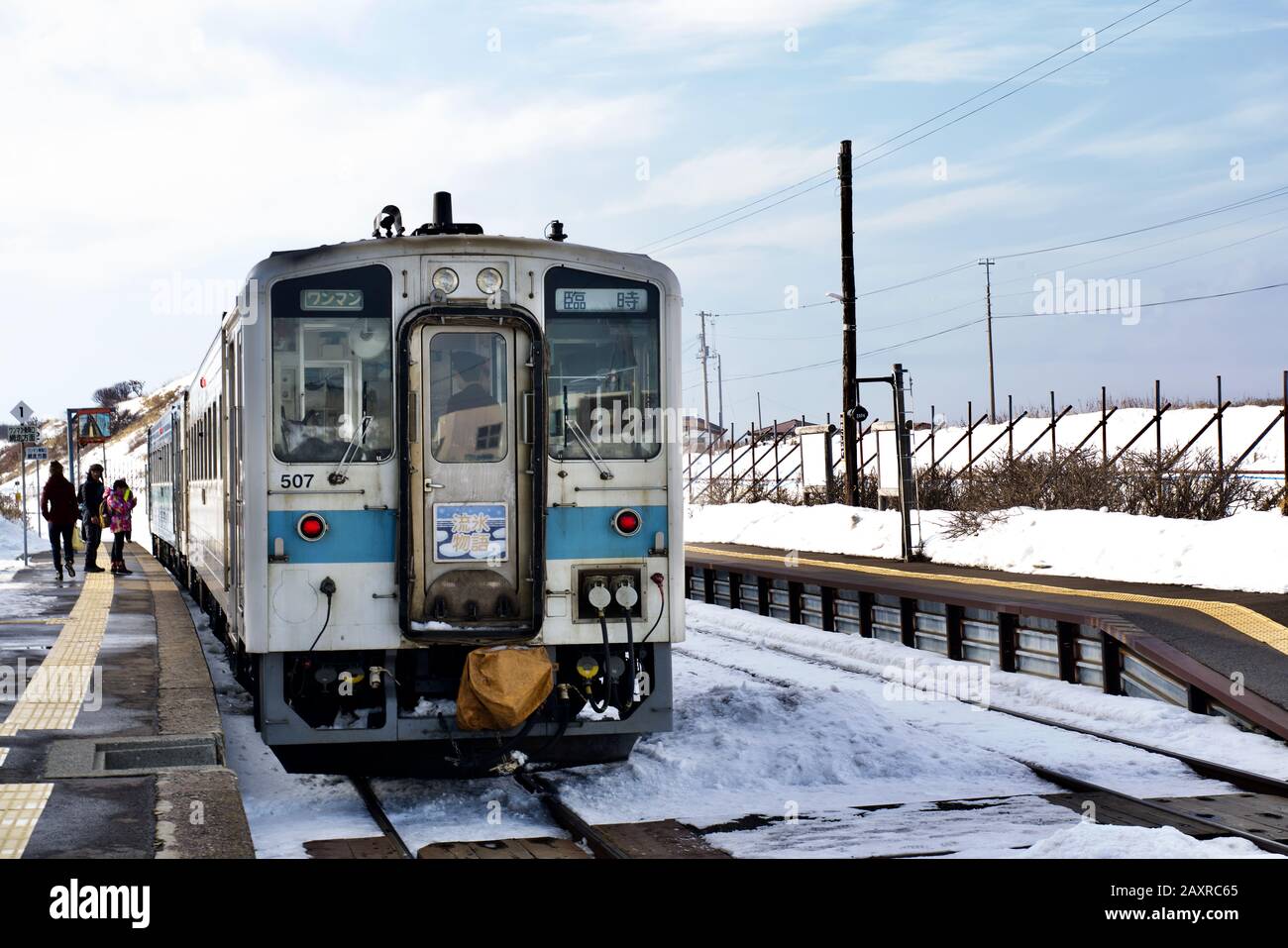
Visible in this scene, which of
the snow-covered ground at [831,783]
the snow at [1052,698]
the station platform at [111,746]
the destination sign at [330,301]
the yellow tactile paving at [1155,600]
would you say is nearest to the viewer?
the station platform at [111,746]

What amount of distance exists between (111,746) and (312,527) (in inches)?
75.7

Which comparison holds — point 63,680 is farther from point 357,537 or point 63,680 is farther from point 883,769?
point 883,769

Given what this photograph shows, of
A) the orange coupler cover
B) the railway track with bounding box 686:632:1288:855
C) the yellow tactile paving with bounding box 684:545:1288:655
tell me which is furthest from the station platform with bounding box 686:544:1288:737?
the orange coupler cover

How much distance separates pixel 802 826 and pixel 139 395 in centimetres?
16104

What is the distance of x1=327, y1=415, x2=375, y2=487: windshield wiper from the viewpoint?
779 centimetres

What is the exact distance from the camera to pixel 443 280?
7.91 m

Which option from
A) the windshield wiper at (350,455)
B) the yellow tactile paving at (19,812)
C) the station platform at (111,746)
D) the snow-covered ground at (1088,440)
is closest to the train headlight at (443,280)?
the windshield wiper at (350,455)

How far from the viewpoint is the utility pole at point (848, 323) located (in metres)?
26.0

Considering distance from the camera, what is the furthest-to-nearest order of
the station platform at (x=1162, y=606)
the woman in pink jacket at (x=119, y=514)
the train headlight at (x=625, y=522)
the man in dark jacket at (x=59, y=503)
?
the woman in pink jacket at (x=119, y=514) → the man in dark jacket at (x=59, y=503) → the station platform at (x=1162, y=606) → the train headlight at (x=625, y=522)

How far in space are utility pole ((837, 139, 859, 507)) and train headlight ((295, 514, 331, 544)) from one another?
720 inches

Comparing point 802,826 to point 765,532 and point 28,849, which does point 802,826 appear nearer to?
point 28,849

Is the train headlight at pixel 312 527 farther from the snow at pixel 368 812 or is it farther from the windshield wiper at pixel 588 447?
the windshield wiper at pixel 588 447

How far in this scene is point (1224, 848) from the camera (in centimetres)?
637

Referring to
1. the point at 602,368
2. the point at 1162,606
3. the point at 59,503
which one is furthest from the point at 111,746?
the point at 59,503
